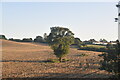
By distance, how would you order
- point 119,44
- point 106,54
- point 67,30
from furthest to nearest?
point 67,30 < point 106,54 < point 119,44

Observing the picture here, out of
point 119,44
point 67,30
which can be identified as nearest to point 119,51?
point 119,44

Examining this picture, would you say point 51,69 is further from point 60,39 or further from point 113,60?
point 113,60

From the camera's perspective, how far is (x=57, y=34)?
26859mm

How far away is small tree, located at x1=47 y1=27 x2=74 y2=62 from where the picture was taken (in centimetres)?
2649

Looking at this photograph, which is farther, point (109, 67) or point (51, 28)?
point (51, 28)

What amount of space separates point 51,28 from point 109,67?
50.9ft

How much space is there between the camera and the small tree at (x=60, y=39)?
1043 inches

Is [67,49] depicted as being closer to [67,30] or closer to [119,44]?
[67,30]

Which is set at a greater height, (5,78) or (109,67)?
(109,67)

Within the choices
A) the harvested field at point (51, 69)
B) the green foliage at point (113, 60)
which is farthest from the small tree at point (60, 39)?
the green foliage at point (113, 60)

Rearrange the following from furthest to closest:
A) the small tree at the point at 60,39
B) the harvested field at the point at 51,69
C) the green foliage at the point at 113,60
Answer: the small tree at the point at 60,39 < the harvested field at the point at 51,69 < the green foliage at the point at 113,60

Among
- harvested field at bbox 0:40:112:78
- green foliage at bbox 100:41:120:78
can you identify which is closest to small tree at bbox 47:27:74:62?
harvested field at bbox 0:40:112:78

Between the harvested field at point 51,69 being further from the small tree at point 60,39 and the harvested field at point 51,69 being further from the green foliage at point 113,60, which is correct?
the green foliage at point 113,60

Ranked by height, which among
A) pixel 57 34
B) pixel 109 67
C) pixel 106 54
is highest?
pixel 57 34
